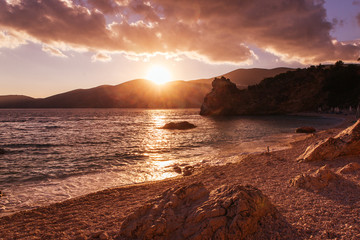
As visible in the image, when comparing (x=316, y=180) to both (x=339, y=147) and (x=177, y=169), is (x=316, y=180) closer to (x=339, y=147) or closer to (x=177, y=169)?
(x=339, y=147)

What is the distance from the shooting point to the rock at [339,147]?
9.45m

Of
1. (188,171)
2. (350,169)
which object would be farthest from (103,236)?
(350,169)

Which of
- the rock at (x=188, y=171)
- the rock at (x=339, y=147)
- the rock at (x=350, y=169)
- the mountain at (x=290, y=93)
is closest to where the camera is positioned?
the rock at (x=350, y=169)

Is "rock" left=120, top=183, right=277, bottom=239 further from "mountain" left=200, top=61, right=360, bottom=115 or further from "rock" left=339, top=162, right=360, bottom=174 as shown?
"mountain" left=200, top=61, right=360, bottom=115

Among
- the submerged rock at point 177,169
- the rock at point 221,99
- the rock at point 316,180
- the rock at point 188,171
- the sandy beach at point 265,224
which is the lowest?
the submerged rock at point 177,169

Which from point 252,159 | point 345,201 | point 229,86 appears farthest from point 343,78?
point 345,201

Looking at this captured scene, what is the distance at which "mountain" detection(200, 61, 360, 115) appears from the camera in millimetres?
82750

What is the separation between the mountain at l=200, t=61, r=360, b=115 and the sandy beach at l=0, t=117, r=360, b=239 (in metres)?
84.9

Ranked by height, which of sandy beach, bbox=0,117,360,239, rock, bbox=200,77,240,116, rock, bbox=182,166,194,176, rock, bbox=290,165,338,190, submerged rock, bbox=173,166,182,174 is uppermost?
rock, bbox=200,77,240,116

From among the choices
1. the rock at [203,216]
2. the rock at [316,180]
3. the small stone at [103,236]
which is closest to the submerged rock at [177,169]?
the rock at [316,180]

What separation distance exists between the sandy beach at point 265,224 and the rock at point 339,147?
0.36 m

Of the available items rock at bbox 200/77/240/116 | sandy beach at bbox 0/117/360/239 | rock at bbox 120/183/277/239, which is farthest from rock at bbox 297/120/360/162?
rock at bbox 200/77/240/116

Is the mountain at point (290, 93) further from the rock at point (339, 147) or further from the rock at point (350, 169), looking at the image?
the rock at point (350, 169)

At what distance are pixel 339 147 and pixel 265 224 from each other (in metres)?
8.32
